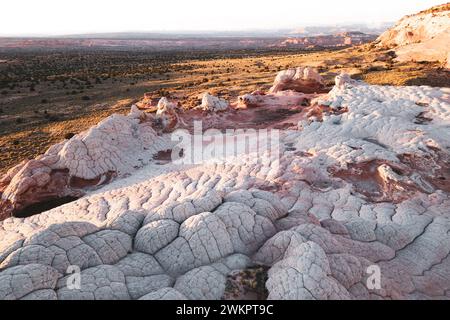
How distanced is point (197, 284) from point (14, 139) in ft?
85.2

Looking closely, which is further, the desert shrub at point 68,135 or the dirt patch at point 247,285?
the desert shrub at point 68,135

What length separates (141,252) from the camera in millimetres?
9547

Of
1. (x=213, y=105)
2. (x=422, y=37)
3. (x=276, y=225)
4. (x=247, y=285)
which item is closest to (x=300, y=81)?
(x=213, y=105)

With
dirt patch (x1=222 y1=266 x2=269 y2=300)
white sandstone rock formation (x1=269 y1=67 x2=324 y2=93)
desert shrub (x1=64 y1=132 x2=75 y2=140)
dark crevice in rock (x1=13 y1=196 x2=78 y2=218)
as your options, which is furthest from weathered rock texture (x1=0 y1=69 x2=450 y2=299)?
white sandstone rock formation (x1=269 y1=67 x2=324 y2=93)

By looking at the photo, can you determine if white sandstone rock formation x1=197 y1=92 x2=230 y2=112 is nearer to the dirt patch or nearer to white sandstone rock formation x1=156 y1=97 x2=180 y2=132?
white sandstone rock formation x1=156 y1=97 x2=180 y2=132

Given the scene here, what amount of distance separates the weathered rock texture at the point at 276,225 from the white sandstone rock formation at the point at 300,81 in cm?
1209

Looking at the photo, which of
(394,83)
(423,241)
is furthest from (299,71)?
(423,241)

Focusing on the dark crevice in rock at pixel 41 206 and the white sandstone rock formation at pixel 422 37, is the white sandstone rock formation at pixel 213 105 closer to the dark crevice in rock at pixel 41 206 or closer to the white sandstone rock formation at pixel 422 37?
the dark crevice in rock at pixel 41 206

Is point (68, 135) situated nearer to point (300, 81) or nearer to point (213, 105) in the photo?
point (213, 105)

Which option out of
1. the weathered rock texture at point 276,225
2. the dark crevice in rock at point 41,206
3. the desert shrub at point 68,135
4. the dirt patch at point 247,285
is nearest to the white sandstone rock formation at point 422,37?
→ the weathered rock texture at point 276,225

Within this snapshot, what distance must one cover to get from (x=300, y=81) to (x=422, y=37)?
1139 inches

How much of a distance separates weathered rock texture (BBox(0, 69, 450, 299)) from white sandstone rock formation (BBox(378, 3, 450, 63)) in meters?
24.6

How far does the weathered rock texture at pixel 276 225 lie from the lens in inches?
317
